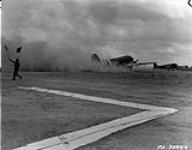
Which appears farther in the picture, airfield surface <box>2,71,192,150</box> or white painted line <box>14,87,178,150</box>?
airfield surface <box>2,71,192,150</box>

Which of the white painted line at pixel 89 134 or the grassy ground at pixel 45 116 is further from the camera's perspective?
the grassy ground at pixel 45 116

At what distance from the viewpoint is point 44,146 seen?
4879 millimetres

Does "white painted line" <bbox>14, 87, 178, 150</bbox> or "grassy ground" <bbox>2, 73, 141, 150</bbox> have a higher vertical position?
"grassy ground" <bbox>2, 73, 141, 150</bbox>

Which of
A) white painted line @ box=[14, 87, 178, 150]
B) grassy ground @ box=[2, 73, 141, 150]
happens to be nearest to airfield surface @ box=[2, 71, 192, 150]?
grassy ground @ box=[2, 73, 141, 150]

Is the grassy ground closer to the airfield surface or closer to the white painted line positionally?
the airfield surface

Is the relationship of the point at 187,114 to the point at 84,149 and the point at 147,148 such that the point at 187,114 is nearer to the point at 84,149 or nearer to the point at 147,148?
the point at 147,148

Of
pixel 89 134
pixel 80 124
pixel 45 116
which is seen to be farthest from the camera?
pixel 45 116

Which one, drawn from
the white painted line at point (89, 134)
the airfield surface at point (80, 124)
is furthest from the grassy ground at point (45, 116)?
the white painted line at point (89, 134)

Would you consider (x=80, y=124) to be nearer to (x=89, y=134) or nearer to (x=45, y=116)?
(x=89, y=134)

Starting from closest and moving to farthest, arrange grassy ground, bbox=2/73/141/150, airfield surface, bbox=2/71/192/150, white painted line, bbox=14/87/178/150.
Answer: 1. white painted line, bbox=14/87/178/150
2. airfield surface, bbox=2/71/192/150
3. grassy ground, bbox=2/73/141/150

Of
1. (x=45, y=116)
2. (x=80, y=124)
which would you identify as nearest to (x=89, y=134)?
(x=80, y=124)

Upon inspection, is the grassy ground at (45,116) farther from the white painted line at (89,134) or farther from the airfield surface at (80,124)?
the white painted line at (89,134)

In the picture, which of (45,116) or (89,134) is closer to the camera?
(89,134)

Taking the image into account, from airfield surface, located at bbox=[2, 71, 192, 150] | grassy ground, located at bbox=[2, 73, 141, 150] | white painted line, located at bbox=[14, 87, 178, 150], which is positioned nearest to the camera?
white painted line, located at bbox=[14, 87, 178, 150]
